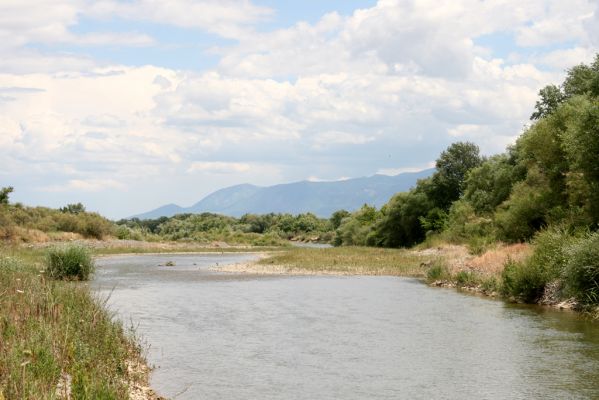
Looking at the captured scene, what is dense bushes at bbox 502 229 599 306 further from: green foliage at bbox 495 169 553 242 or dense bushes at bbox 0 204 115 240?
dense bushes at bbox 0 204 115 240

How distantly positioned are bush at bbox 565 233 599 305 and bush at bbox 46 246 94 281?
101 ft

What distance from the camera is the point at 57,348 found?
1639cm

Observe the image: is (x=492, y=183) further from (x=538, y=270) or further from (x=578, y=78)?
(x=538, y=270)

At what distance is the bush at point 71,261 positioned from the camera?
4544 cm

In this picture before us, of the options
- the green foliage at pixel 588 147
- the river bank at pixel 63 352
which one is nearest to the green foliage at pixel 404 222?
the green foliage at pixel 588 147

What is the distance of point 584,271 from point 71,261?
3199cm

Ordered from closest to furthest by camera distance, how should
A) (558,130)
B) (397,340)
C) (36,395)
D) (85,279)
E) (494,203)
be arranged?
(36,395)
(397,340)
(85,279)
(558,130)
(494,203)

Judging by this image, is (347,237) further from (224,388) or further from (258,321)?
(224,388)

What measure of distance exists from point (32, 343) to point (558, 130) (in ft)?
147

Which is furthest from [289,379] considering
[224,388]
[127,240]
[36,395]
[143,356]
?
[127,240]

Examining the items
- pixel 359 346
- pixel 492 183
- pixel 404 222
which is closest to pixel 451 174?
pixel 404 222

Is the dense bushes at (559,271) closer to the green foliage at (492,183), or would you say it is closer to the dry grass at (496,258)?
the dry grass at (496,258)

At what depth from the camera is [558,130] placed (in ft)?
168

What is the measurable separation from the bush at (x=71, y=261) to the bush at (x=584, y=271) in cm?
3075
